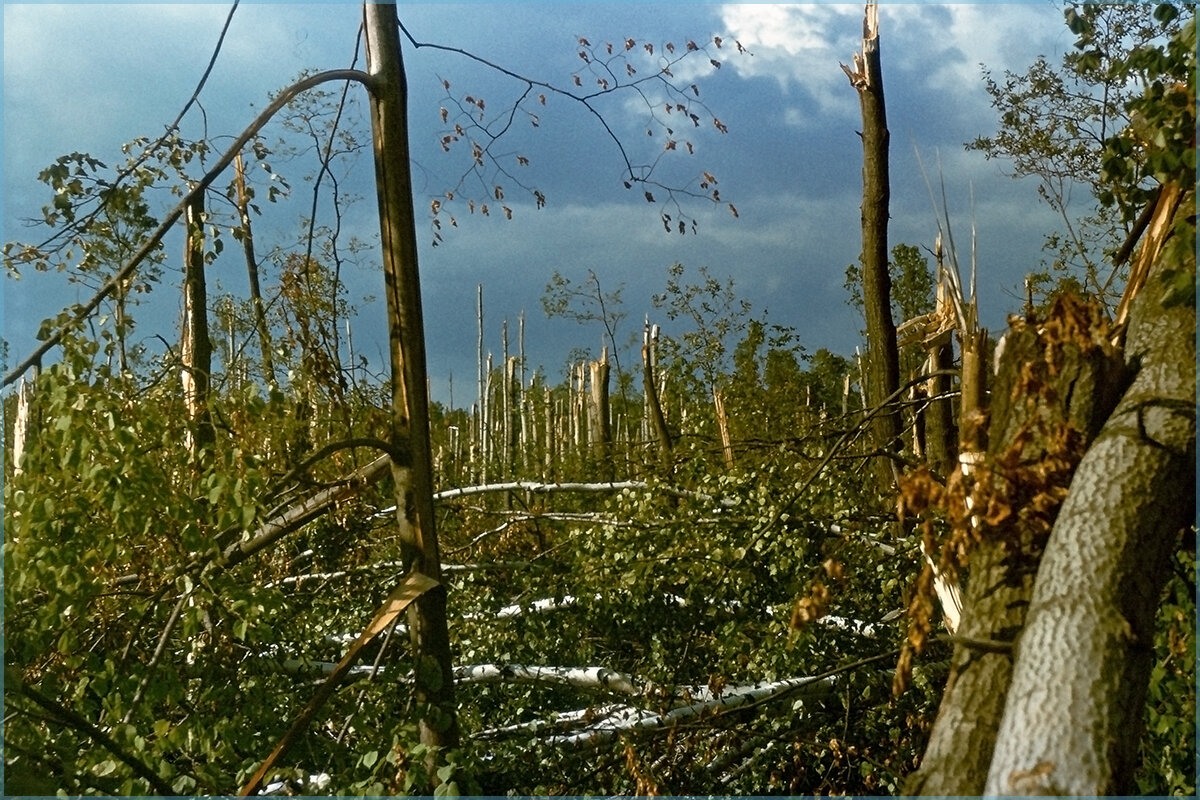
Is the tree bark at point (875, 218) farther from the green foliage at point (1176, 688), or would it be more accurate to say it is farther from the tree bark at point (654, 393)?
the green foliage at point (1176, 688)

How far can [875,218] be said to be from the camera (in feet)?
23.3

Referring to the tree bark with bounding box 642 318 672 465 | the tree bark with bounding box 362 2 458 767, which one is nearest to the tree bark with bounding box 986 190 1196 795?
the tree bark with bounding box 362 2 458 767

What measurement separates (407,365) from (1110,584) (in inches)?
78.1

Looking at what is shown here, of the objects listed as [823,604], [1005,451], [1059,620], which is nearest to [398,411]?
[823,604]

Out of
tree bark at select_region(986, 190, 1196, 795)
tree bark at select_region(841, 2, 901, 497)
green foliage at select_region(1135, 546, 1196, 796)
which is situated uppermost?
tree bark at select_region(841, 2, 901, 497)

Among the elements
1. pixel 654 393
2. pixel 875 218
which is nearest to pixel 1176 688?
pixel 875 218

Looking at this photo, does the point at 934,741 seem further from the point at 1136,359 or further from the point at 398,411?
the point at 398,411

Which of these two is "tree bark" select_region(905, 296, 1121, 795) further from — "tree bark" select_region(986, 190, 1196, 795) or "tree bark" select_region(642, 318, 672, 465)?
"tree bark" select_region(642, 318, 672, 465)

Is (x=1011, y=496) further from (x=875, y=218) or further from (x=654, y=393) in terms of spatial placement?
(x=654, y=393)

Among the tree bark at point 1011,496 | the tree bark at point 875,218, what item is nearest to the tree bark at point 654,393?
the tree bark at point 875,218

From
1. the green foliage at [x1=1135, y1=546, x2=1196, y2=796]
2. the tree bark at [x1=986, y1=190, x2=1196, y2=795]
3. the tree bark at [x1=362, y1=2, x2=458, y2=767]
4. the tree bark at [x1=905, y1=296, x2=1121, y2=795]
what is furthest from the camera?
the green foliage at [x1=1135, y1=546, x2=1196, y2=796]

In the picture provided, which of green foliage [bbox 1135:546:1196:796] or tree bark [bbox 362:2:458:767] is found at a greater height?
tree bark [bbox 362:2:458:767]

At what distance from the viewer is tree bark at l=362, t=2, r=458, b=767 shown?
3.34 meters

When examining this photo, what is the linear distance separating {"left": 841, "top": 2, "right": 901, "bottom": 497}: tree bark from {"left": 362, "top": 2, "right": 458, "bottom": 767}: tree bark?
13.9 ft
